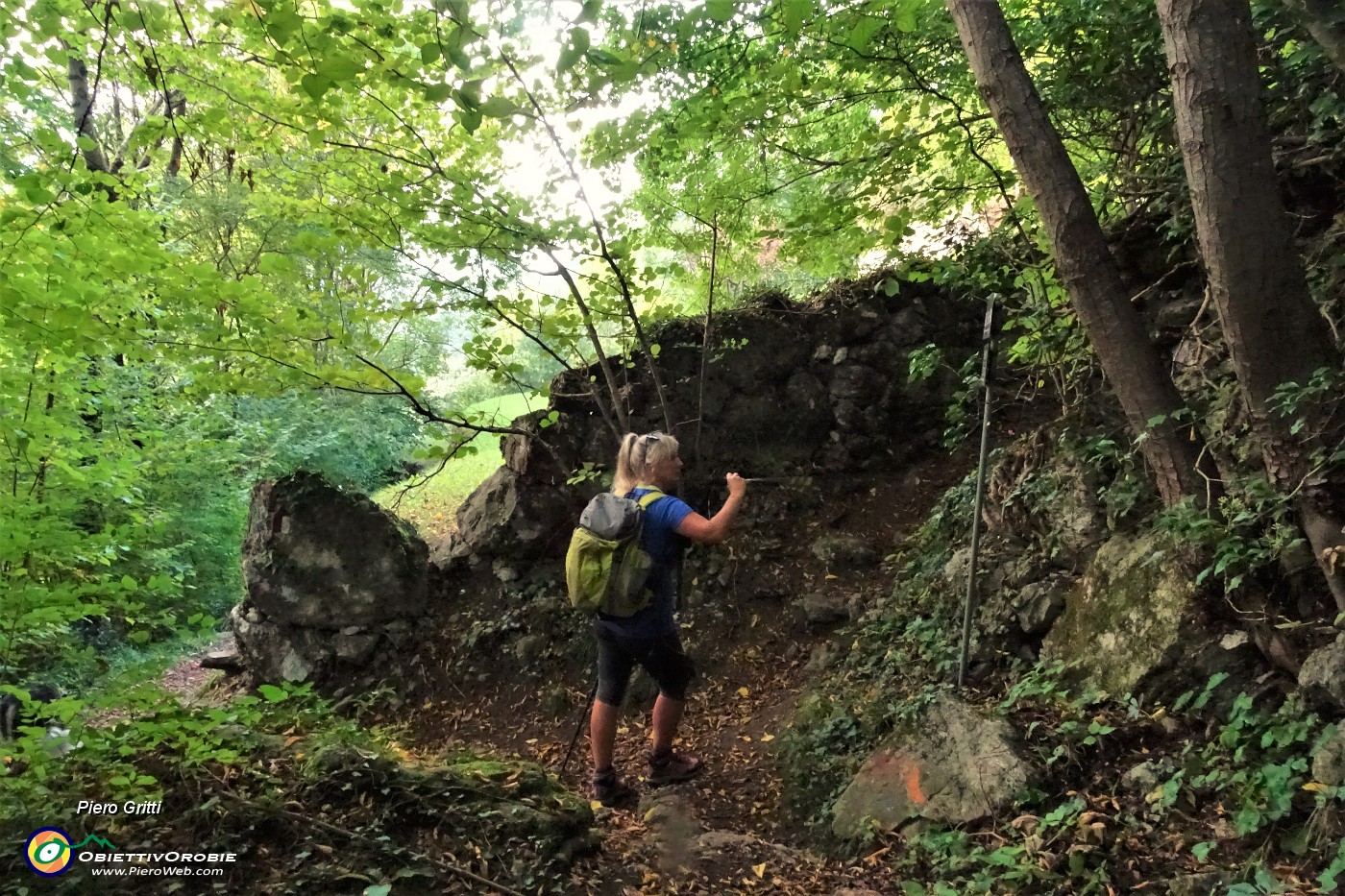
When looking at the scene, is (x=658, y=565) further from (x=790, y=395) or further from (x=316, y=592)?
(x=316, y=592)

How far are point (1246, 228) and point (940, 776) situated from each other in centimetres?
263

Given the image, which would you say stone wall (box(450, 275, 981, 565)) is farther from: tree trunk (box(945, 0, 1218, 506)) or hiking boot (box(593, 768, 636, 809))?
tree trunk (box(945, 0, 1218, 506))

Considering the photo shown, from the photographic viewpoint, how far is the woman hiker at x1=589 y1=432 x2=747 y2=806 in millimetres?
3418

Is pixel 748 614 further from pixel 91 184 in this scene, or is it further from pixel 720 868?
pixel 91 184

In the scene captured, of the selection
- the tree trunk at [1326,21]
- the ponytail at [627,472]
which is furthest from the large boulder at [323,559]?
the tree trunk at [1326,21]

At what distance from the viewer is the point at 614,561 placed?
11.2ft

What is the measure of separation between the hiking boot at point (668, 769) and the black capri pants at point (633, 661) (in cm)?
57

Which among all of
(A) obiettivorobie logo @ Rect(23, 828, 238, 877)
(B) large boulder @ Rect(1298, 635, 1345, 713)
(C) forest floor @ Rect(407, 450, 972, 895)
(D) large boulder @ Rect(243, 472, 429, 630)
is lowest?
(C) forest floor @ Rect(407, 450, 972, 895)

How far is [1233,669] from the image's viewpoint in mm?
2852

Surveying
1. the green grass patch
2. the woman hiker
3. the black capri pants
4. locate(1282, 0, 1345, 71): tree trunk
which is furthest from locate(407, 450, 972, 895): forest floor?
the green grass patch

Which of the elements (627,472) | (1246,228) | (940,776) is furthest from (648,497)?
(1246,228)

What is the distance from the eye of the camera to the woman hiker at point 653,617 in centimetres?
342

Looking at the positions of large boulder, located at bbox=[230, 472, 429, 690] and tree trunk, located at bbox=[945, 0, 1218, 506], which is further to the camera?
large boulder, located at bbox=[230, 472, 429, 690]

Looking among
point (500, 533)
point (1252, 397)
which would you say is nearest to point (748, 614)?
point (500, 533)
